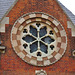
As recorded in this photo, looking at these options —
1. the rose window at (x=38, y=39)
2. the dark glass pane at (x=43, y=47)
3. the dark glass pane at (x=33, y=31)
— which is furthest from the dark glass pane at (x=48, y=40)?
the dark glass pane at (x=33, y=31)

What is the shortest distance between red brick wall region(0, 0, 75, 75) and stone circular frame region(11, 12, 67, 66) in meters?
0.22

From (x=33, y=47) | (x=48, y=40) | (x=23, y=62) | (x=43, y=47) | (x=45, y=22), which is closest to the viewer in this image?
(x=23, y=62)

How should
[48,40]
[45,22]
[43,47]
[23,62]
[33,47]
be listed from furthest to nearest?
[45,22], [48,40], [43,47], [33,47], [23,62]

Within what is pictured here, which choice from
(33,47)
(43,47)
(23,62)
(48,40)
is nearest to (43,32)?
(48,40)

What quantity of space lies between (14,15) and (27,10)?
91 cm

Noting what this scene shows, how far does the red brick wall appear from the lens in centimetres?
1916

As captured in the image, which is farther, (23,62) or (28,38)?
(28,38)

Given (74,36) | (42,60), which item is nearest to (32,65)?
(42,60)

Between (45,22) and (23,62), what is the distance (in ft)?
10.0

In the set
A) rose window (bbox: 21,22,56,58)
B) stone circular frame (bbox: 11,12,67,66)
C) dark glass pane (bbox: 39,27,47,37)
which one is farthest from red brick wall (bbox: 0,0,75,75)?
dark glass pane (bbox: 39,27,47,37)

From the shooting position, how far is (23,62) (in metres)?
19.4

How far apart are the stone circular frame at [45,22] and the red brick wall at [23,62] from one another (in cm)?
22

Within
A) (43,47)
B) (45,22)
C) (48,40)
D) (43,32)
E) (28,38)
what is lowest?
(43,47)

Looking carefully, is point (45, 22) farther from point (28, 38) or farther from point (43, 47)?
point (43, 47)
